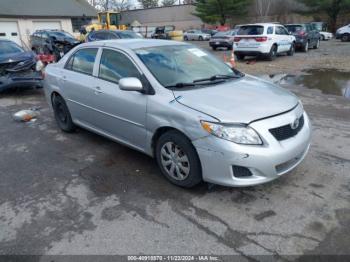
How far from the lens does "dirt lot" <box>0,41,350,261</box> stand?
2799mm

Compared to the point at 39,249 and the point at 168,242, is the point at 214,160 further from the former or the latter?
the point at 39,249

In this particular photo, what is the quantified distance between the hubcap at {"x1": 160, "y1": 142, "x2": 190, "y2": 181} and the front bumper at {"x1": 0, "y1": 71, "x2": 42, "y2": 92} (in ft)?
22.0

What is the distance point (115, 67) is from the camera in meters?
4.30

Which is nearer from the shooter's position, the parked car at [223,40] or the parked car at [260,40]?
the parked car at [260,40]

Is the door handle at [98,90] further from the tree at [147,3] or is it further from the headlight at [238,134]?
the tree at [147,3]

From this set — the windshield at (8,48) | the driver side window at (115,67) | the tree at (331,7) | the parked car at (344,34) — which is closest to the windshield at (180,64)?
the driver side window at (115,67)

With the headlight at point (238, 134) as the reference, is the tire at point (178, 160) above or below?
below

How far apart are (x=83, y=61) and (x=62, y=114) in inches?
48.8

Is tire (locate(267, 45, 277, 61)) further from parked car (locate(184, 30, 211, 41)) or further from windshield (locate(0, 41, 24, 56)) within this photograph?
Result: parked car (locate(184, 30, 211, 41))

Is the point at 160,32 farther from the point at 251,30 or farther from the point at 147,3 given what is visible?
→ the point at 147,3

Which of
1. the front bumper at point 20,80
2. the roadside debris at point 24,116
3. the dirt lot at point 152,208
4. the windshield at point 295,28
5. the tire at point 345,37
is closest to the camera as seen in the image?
the dirt lot at point 152,208

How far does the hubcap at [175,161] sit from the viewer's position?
3.49m

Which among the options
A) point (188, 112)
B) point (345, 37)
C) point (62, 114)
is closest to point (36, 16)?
point (62, 114)

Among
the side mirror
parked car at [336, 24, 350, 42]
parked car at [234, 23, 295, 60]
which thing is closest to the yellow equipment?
Answer: parked car at [234, 23, 295, 60]
